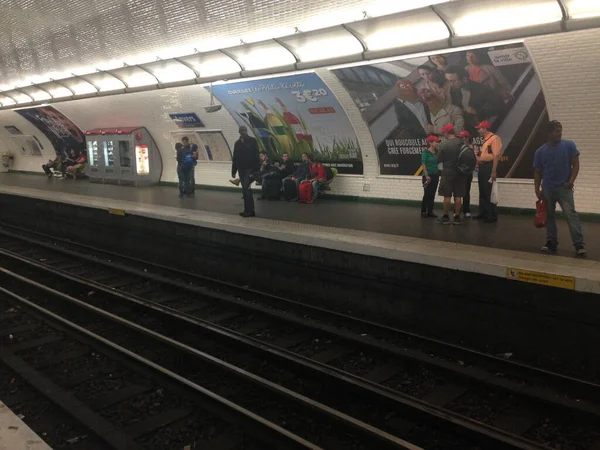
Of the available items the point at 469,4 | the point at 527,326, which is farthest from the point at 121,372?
the point at 469,4

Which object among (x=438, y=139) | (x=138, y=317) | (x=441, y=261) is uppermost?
(x=438, y=139)

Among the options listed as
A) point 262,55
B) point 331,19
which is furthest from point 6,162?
point 331,19

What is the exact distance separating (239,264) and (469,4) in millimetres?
5077

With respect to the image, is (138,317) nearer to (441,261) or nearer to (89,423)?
(89,423)

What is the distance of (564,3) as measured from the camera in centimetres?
575

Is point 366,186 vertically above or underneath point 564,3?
underneath

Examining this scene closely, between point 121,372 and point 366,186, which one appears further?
point 366,186

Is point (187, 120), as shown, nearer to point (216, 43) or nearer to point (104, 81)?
point (104, 81)

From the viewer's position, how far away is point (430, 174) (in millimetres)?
8797

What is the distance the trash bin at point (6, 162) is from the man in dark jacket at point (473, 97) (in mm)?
25396

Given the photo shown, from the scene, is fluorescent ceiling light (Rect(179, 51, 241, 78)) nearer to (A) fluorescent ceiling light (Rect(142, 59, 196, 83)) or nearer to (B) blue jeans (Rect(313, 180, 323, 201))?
(A) fluorescent ceiling light (Rect(142, 59, 196, 83))

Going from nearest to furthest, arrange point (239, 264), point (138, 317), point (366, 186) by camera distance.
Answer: point (138, 317) < point (239, 264) < point (366, 186)

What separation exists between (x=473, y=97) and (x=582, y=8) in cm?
319

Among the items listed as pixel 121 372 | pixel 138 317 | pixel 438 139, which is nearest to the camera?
pixel 121 372
